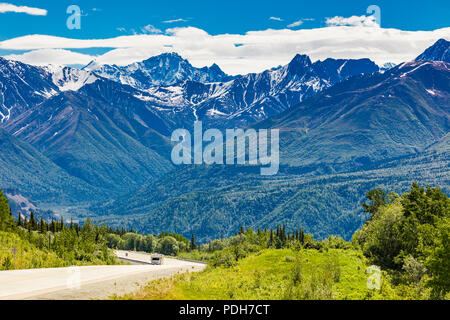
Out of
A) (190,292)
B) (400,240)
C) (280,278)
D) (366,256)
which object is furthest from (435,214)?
(190,292)

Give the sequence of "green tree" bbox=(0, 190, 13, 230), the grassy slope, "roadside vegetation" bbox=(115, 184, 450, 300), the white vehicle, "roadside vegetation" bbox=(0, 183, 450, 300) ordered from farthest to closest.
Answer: the white vehicle → "green tree" bbox=(0, 190, 13, 230) → "roadside vegetation" bbox=(0, 183, 450, 300) → "roadside vegetation" bbox=(115, 184, 450, 300) → the grassy slope

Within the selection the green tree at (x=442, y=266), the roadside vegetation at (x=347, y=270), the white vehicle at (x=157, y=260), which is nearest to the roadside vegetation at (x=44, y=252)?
the white vehicle at (x=157, y=260)

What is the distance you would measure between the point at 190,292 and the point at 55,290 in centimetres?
1038

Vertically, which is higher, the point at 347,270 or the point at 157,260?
the point at 347,270

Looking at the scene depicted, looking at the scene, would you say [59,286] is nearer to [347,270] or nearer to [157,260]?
[347,270]

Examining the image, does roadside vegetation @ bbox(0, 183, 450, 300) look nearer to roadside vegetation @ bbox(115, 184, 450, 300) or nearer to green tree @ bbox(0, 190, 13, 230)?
roadside vegetation @ bbox(115, 184, 450, 300)

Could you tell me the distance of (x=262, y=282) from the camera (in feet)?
169

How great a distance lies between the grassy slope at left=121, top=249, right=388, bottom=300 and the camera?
4362 cm

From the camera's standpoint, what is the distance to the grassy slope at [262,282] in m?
43.6

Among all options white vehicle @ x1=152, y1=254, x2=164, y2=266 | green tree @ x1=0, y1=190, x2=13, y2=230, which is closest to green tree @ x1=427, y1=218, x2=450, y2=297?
white vehicle @ x1=152, y1=254, x2=164, y2=266

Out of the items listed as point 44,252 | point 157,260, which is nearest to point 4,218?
point 157,260

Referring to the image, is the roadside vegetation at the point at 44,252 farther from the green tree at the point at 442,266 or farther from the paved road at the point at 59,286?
the green tree at the point at 442,266
